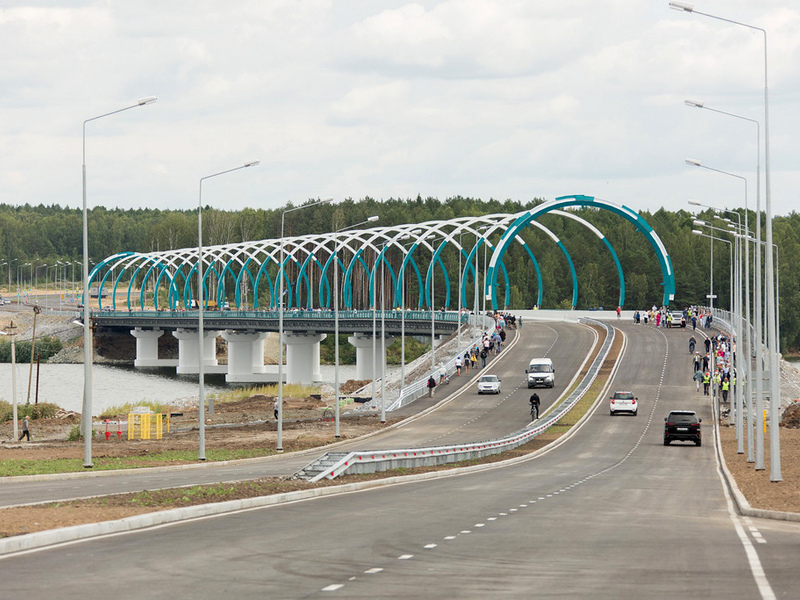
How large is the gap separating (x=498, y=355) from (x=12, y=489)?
68345 millimetres

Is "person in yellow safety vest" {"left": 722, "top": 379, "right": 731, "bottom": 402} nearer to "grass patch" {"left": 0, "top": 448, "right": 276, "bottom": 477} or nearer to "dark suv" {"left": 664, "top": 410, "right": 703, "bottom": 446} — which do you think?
"dark suv" {"left": 664, "top": 410, "right": 703, "bottom": 446}

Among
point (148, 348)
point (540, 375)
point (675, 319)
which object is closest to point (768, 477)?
point (540, 375)

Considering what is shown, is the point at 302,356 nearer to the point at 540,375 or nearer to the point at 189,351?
the point at 189,351

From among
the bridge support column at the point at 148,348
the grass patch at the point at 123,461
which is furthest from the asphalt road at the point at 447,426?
the bridge support column at the point at 148,348

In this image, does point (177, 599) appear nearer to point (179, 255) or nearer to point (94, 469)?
point (94, 469)

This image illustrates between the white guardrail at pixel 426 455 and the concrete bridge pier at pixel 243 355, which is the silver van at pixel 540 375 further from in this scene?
the concrete bridge pier at pixel 243 355

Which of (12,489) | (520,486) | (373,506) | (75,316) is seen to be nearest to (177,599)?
(373,506)

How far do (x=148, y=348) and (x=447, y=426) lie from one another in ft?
351

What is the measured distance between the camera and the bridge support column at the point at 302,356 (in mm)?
129625

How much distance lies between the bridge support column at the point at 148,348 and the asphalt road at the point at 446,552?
133490mm

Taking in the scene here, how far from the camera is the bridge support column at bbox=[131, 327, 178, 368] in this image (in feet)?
527

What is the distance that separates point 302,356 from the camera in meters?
131

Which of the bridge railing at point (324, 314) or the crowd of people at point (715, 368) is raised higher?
the bridge railing at point (324, 314)

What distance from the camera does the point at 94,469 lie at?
116 ft
